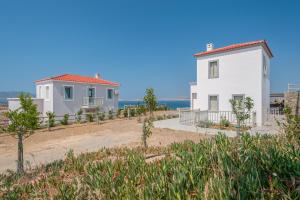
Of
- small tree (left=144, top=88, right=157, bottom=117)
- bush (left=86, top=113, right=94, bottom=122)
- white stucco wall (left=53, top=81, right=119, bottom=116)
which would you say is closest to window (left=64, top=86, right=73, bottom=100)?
white stucco wall (left=53, top=81, right=119, bottom=116)

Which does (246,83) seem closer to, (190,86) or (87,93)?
(190,86)

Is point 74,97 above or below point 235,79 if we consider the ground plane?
below

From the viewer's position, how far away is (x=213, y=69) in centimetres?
1741

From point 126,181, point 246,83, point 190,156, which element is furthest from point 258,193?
point 246,83

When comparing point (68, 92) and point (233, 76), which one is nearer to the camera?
point (233, 76)

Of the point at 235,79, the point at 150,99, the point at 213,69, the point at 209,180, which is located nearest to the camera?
the point at 209,180

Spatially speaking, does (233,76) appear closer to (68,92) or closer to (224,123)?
(224,123)

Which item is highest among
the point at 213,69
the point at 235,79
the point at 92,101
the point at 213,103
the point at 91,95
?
the point at 213,69

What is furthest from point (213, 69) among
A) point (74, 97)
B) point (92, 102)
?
point (74, 97)

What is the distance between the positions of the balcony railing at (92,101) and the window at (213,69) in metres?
16.9

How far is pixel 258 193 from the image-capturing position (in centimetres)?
222

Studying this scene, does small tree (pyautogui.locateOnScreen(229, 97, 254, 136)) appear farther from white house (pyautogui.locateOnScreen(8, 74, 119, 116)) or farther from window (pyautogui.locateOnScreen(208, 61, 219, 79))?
white house (pyautogui.locateOnScreen(8, 74, 119, 116))

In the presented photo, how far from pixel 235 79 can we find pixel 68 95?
2014 centimetres

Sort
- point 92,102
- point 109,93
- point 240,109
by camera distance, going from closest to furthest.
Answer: point 240,109
point 92,102
point 109,93
